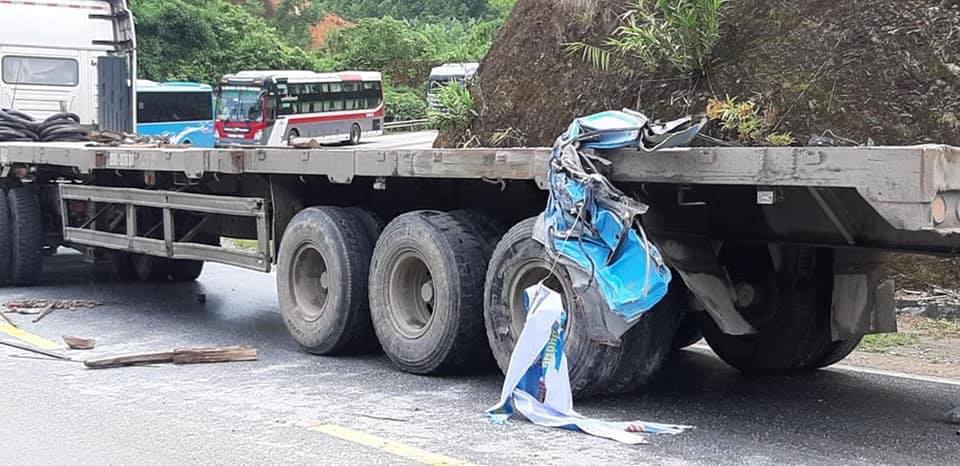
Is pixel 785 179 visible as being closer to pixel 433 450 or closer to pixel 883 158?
pixel 883 158

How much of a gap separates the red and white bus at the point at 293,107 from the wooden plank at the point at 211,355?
94.2ft

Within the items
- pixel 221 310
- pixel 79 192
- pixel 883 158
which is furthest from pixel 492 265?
pixel 79 192

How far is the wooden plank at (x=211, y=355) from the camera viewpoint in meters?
8.66

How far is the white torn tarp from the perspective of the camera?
21.7ft

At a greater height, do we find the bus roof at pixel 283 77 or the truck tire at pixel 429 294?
the bus roof at pixel 283 77

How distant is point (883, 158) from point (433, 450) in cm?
248

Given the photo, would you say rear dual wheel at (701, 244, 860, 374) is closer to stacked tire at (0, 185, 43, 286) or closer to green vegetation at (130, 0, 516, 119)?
stacked tire at (0, 185, 43, 286)

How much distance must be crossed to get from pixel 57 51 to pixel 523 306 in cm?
990

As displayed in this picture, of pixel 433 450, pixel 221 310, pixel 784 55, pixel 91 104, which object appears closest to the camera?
pixel 433 450

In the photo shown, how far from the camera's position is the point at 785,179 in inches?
220

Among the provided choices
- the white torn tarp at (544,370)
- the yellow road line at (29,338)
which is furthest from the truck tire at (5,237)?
the white torn tarp at (544,370)

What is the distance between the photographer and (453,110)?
9969 mm

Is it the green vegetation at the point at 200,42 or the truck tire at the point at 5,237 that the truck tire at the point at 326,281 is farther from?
the green vegetation at the point at 200,42

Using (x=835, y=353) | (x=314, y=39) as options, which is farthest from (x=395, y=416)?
(x=314, y=39)
